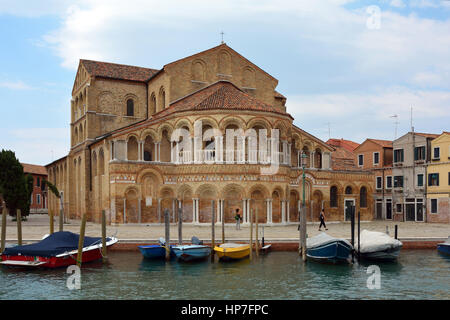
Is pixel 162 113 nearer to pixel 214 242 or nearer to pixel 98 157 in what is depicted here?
pixel 98 157

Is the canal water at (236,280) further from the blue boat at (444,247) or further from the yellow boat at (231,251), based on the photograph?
the blue boat at (444,247)

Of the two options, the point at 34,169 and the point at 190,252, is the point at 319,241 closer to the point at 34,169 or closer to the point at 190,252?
the point at 190,252

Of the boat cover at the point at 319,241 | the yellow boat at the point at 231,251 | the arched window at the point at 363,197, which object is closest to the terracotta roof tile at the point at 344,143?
the arched window at the point at 363,197

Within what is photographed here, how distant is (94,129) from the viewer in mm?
40562

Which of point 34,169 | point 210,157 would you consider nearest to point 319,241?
point 210,157

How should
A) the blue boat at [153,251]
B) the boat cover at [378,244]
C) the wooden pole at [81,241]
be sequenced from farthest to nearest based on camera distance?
the blue boat at [153,251] < the boat cover at [378,244] < the wooden pole at [81,241]

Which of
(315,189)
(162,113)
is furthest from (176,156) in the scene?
(315,189)

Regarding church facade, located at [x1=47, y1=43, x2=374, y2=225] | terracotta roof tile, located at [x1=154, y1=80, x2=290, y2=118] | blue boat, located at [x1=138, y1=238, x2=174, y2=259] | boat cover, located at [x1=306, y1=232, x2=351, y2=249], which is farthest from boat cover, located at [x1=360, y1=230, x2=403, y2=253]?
terracotta roof tile, located at [x1=154, y1=80, x2=290, y2=118]

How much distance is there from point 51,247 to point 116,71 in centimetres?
2704

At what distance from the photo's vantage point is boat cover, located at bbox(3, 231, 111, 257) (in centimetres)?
1747

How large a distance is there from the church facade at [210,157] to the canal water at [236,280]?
30.5 feet

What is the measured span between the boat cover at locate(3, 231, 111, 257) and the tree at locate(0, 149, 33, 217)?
782 inches

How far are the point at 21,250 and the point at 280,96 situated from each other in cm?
3021

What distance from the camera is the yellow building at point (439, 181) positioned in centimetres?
3691
